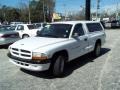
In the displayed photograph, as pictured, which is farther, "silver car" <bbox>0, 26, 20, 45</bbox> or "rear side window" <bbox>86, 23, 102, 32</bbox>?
"silver car" <bbox>0, 26, 20, 45</bbox>

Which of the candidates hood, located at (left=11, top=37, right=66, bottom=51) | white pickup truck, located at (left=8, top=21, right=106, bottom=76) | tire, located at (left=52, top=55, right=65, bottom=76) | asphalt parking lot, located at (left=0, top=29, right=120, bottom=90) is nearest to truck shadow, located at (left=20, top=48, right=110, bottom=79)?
asphalt parking lot, located at (left=0, top=29, right=120, bottom=90)

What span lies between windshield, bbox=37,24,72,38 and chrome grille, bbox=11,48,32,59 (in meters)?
1.49

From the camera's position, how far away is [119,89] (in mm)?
6055

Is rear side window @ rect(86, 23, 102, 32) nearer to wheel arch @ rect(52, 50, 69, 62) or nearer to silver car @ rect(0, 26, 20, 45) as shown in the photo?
wheel arch @ rect(52, 50, 69, 62)

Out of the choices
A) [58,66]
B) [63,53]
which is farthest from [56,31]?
[58,66]

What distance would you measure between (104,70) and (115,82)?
138 cm

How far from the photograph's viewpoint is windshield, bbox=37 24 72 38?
7.94 metres

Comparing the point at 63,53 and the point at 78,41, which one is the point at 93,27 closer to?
the point at 78,41

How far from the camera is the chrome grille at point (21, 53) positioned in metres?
6.72

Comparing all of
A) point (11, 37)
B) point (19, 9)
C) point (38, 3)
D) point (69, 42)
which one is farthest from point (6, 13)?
point (69, 42)

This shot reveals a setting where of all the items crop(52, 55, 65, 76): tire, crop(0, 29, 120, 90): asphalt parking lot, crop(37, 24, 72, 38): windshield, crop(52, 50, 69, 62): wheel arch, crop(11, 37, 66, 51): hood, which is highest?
crop(37, 24, 72, 38): windshield

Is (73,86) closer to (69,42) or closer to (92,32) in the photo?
(69,42)

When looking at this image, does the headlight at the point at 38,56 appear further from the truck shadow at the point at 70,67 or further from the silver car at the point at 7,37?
the silver car at the point at 7,37

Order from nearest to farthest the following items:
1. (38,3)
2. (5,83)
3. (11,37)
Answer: (5,83) → (11,37) → (38,3)
